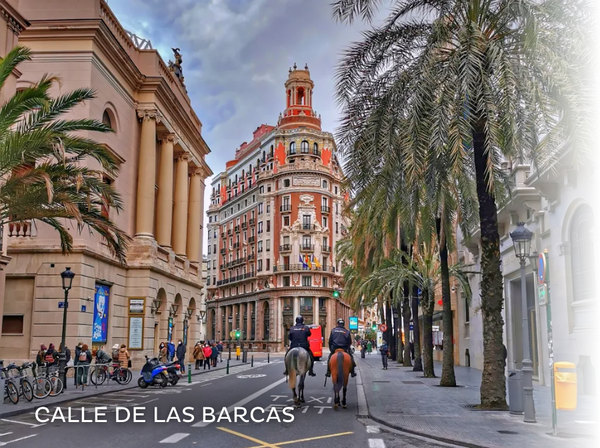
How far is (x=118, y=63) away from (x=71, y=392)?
19.3 meters

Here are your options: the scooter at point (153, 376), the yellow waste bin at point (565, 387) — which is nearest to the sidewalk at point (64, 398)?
the scooter at point (153, 376)

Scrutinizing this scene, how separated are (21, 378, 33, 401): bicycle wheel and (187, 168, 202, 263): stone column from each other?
30652mm

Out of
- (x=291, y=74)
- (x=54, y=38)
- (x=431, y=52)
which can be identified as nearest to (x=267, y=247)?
(x=291, y=74)

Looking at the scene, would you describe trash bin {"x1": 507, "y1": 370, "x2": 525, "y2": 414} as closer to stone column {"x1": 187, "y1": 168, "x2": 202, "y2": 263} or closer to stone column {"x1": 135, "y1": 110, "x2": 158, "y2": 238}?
stone column {"x1": 135, "y1": 110, "x2": 158, "y2": 238}

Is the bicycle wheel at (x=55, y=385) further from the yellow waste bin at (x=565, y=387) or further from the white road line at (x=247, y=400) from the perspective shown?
the yellow waste bin at (x=565, y=387)

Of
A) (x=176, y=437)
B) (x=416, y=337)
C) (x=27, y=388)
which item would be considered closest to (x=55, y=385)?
(x=27, y=388)

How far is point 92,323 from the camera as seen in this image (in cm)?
2964

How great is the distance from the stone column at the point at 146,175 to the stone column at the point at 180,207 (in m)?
6.94

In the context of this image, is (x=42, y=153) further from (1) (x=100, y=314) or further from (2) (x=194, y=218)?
(2) (x=194, y=218)

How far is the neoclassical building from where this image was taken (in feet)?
319

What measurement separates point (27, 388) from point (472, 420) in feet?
39.2

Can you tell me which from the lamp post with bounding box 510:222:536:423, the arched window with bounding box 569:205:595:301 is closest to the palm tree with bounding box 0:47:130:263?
the lamp post with bounding box 510:222:536:423

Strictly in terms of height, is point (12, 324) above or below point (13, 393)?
above

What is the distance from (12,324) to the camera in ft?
92.3
